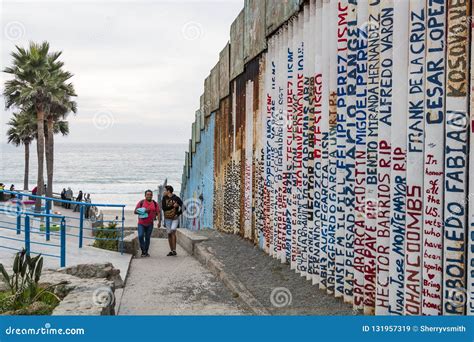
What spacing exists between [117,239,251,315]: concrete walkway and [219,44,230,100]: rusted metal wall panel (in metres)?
5.62

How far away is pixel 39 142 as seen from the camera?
95.6 feet

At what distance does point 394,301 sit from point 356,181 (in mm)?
1449

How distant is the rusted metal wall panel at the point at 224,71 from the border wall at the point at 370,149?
156 inches

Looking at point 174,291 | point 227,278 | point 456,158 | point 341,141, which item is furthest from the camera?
point 227,278

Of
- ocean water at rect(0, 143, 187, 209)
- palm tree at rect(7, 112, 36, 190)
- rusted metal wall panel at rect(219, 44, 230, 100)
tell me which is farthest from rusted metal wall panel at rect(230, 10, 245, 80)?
ocean water at rect(0, 143, 187, 209)

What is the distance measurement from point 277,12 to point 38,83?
22153mm

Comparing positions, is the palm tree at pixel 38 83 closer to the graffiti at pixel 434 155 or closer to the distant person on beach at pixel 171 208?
the distant person on beach at pixel 171 208

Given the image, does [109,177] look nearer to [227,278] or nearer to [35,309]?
[227,278]

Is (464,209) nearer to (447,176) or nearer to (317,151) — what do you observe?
(447,176)

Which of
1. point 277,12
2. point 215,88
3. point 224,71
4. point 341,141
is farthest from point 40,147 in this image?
point 341,141

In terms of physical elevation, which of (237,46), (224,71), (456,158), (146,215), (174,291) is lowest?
(174,291)

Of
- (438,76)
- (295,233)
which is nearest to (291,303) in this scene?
(295,233)

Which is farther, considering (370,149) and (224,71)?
(224,71)

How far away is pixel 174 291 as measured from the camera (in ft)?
27.3
